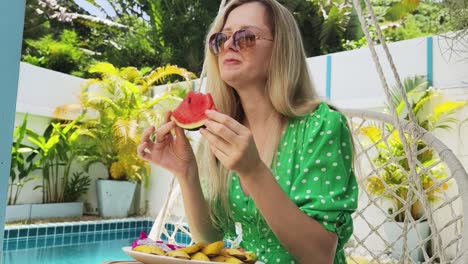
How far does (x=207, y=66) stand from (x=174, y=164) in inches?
21.1

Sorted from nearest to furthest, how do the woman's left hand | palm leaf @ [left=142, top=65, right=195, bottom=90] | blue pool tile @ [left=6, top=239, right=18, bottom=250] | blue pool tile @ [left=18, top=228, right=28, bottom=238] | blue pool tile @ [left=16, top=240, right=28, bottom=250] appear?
the woman's left hand < blue pool tile @ [left=6, top=239, right=18, bottom=250] < blue pool tile @ [left=16, top=240, right=28, bottom=250] < blue pool tile @ [left=18, top=228, right=28, bottom=238] < palm leaf @ [left=142, top=65, right=195, bottom=90]

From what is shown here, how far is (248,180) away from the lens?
111 cm

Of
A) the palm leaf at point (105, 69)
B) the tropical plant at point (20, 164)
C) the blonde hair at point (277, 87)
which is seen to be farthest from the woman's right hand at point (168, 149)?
the palm leaf at point (105, 69)

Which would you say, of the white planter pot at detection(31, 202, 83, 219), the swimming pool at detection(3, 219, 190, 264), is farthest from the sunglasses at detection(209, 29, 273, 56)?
the white planter pot at detection(31, 202, 83, 219)

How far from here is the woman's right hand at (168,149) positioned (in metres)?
1.33

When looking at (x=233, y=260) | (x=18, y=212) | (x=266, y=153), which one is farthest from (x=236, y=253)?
(x=18, y=212)

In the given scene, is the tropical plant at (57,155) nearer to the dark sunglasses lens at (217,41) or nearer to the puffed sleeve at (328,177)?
the dark sunglasses lens at (217,41)

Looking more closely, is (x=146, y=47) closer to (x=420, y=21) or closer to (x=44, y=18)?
(x=44, y=18)

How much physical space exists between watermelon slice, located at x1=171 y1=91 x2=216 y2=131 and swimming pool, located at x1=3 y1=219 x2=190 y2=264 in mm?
5074

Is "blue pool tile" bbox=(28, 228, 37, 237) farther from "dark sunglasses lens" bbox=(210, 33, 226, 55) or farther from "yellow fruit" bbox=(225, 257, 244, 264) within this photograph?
"yellow fruit" bbox=(225, 257, 244, 264)

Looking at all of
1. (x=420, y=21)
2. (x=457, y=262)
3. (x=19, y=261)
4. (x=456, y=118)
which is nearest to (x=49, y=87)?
(x=19, y=261)

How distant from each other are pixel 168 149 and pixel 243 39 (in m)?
0.42

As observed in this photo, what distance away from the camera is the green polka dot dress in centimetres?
125

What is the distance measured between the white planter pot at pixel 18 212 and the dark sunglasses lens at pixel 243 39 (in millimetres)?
8232
